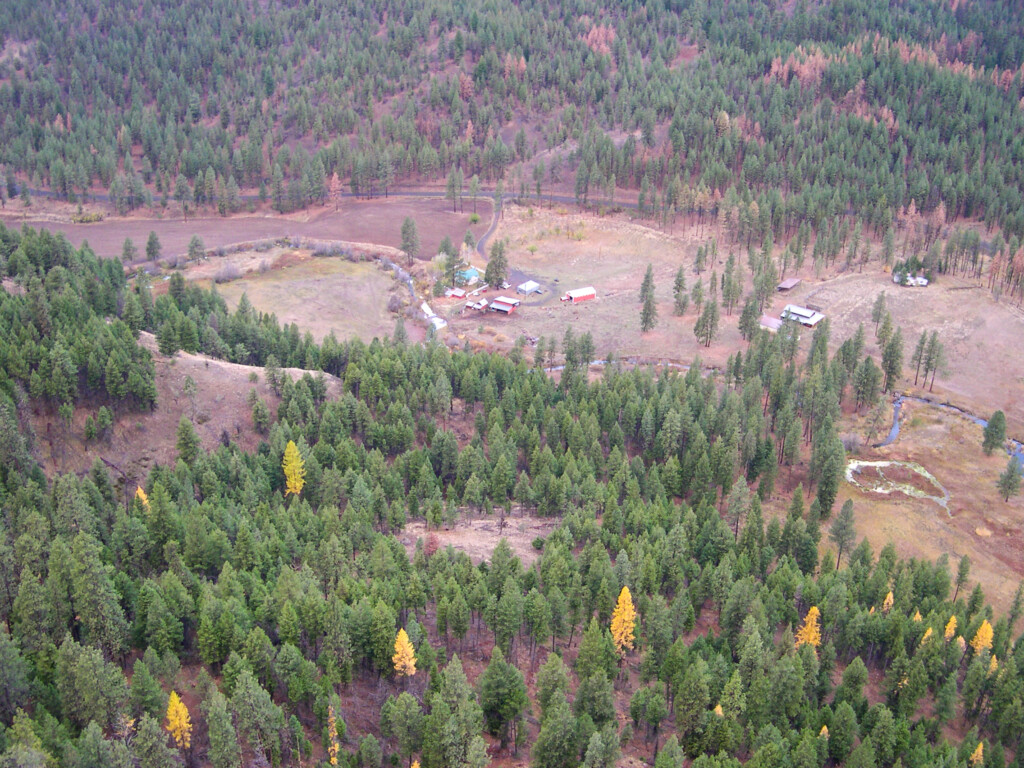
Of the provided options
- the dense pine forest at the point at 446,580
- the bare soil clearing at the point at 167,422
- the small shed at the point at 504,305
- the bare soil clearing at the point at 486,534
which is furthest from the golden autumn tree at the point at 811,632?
the small shed at the point at 504,305

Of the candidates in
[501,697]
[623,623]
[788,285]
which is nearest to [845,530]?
[623,623]

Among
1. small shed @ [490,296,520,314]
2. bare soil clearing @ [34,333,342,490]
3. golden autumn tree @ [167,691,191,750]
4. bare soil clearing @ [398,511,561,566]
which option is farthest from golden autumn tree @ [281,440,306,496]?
small shed @ [490,296,520,314]

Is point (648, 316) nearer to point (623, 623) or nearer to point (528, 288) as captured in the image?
point (528, 288)

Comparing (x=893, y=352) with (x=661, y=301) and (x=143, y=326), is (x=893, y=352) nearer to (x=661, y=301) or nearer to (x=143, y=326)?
(x=661, y=301)

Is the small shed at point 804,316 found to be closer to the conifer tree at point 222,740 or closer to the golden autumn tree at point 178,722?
the conifer tree at point 222,740

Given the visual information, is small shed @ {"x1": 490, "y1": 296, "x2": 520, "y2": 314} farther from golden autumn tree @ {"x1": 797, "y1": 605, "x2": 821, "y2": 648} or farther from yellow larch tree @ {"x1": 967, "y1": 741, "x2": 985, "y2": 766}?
yellow larch tree @ {"x1": 967, "y1": 741, "x2": 985, "y2": 766}

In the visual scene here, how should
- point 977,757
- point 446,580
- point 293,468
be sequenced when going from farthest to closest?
point 293,468, point 446,580, point 977,757
